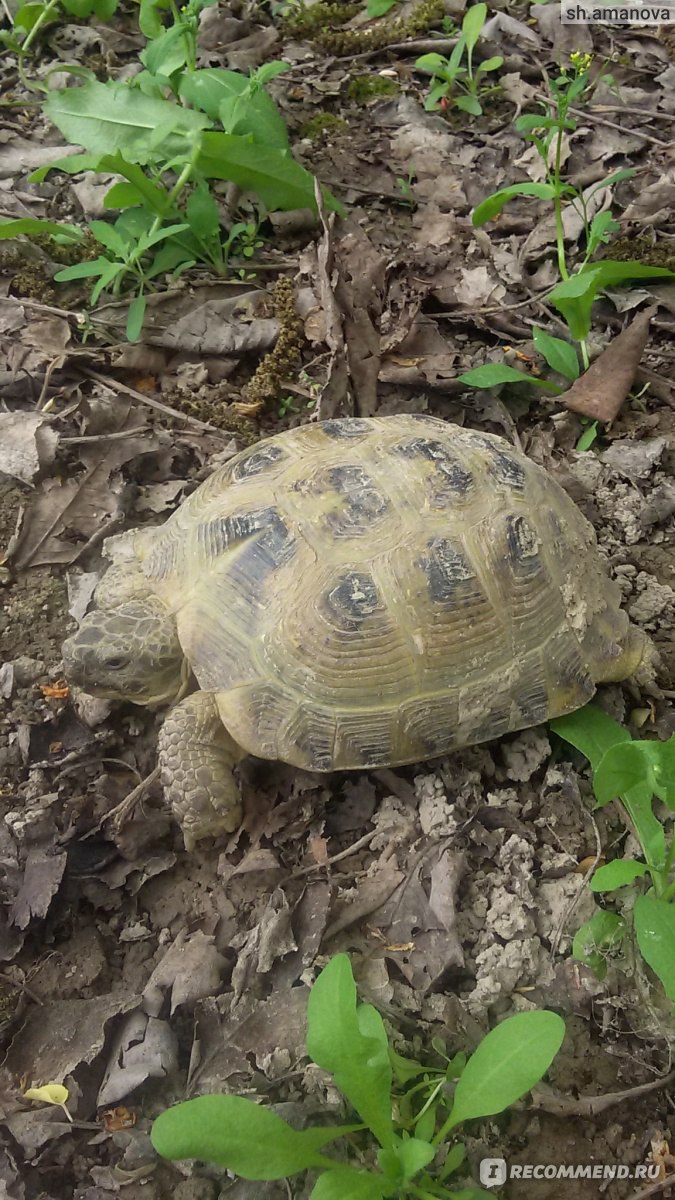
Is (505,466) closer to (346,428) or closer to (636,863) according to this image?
(346,428)

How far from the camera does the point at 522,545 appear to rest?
8.27 feet

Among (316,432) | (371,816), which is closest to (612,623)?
(371,816)

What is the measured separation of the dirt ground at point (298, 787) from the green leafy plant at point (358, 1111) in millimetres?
271

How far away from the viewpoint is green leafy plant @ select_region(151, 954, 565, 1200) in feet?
5.27

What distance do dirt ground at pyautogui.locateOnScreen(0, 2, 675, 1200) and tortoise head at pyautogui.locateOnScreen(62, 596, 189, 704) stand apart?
0.19m

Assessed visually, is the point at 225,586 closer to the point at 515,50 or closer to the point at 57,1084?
the point at 57,1084

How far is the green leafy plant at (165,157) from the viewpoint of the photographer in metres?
3.43

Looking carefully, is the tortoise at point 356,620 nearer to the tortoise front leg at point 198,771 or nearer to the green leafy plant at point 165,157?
the tortoise front leg at point 198,771

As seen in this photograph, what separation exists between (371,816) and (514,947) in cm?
57

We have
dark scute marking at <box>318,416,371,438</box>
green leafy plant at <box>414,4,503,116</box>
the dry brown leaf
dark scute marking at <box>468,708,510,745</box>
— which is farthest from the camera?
green leafy plant at <box>414,4,503,116</box>

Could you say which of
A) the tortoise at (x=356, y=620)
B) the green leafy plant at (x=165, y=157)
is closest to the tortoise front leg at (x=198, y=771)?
the tortoise at (x=356, y=620)

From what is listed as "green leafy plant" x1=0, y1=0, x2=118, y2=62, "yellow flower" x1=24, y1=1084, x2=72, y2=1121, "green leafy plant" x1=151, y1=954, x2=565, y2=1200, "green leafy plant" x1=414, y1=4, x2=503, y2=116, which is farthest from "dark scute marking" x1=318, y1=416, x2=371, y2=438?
"green leafy plant" x1=0, y1=0, x2=118, y2=62

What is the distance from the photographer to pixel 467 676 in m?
2.44

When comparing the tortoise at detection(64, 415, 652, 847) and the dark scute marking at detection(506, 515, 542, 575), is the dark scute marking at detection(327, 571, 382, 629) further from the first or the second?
the dark scute marking at detection(506, 515, 542, 575)
